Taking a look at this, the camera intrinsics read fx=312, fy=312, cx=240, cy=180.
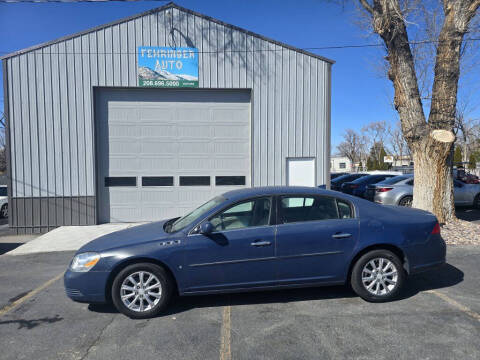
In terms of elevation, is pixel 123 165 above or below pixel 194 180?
above

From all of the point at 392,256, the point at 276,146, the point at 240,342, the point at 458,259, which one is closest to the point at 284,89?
the point at 276,146

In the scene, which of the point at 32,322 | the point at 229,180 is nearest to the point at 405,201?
the point at 229,180

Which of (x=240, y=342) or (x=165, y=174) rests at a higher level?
(x=165, y=174)

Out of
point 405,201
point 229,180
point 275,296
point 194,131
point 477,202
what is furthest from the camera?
point 477,202

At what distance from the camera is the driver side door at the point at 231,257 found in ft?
11.5

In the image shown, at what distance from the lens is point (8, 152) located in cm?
897

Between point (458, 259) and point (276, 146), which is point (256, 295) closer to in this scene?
point (458, 259)

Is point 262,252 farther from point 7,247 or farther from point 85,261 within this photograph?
point 7,247

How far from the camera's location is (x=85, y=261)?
137 inches

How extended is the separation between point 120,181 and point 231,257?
7191 mm

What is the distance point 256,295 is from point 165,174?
21.3 feet

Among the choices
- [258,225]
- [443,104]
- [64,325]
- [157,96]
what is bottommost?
[64,325]

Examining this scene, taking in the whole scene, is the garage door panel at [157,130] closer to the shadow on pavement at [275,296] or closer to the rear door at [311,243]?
the shadow on pavement at [275,296]

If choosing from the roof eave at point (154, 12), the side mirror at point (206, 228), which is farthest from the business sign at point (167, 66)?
the side mirror at point (206, 228)
